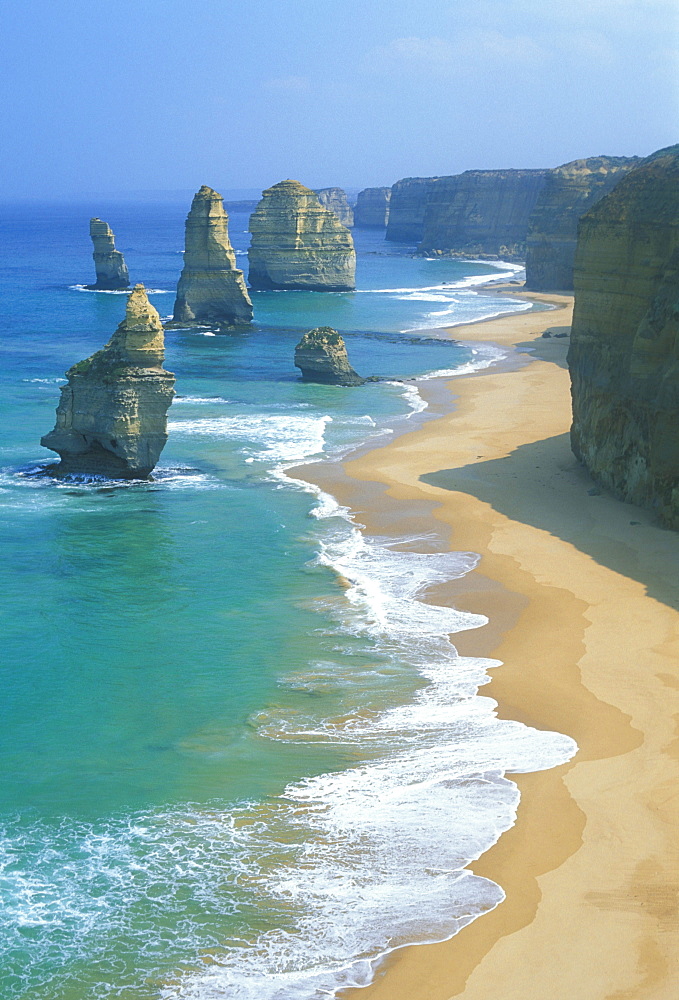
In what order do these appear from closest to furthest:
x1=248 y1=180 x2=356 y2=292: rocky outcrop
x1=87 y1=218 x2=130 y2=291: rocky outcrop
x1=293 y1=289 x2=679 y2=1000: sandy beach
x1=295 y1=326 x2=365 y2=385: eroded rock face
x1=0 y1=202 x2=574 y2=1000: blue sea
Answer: x1=293 y1=289 x2=679 y2=1000: sandy beach < x1=0 y1=202 x2=574 y2=1000: blue sea < x1=295 y1=326 x2=365 y2=385: eroded rock face < x1=87 y1=218 x2=130 y2=291: rocky outcrop < x1=248 y1=180 x2=356 y2=292: rocky outcrop

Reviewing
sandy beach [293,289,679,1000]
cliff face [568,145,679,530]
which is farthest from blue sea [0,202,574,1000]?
cliff face [568,145,679,530]

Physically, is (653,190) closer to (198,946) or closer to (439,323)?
(198,946)

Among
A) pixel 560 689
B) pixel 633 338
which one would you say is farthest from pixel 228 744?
pixel 633 338

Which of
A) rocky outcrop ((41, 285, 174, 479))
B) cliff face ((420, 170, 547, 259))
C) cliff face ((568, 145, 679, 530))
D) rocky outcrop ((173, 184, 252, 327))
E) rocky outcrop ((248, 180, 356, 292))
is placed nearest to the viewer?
cliff face ((568, 145, 679, 530))

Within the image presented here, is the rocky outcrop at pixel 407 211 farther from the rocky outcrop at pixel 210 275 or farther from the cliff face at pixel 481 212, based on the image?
the rocky outcrop at pixel 210 275

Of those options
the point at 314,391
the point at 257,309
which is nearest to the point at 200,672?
the point at 314,391

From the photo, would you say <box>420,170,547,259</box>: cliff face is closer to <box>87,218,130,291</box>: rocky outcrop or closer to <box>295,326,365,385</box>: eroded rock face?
<box>87,218,130,291</box>: rocky outcrop
